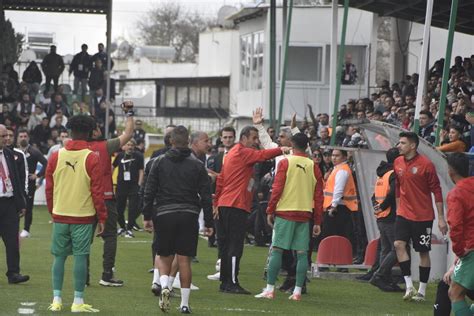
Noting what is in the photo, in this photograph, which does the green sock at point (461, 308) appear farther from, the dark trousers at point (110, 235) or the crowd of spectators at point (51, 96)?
the crowd of spectators at point (51, 96)

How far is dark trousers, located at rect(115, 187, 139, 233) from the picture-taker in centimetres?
2258

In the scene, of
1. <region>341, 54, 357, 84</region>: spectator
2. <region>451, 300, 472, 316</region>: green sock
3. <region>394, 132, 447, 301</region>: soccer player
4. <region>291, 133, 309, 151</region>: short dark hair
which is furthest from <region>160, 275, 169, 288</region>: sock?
<region>341, 54, 357, 84</region>: spectator

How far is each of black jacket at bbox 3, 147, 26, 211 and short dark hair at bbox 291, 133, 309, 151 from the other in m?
3.48

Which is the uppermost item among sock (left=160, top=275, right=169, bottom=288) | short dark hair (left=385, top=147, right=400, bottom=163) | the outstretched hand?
the outstretched hand

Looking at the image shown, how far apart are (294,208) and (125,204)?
987cm

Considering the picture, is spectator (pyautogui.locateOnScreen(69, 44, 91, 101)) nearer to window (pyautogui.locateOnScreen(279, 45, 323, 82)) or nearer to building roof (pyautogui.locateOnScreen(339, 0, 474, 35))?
building roof (pyautogui.locateOnScreen(339, 0, 474, 35))

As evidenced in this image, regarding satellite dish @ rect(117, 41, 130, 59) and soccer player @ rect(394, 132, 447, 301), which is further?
satellite dish @ rect(117, 41, 130, 59)

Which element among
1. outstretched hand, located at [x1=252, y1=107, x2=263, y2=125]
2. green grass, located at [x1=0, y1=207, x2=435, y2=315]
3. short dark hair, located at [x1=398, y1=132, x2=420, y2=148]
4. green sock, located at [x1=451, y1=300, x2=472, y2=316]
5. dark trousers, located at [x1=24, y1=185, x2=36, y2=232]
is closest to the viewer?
green sock, located at [x1=451, y1=300, x2=472, y2=316]

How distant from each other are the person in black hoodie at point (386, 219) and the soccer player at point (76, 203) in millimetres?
4478

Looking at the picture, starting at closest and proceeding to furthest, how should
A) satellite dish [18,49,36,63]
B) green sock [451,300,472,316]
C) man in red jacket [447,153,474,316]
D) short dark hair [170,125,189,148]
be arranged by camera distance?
man in red jacket [447,153,474,316] → green sock [451,300,472,316] → short dark hair [170,125,189,148] → satellite dish [18,49,36,63]

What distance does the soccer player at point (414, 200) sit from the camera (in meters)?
13.6

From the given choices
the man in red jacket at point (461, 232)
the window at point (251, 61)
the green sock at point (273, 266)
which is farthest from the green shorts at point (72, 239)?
the window at point (251, 61)

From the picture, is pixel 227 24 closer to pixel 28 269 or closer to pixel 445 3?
pixel 445 3

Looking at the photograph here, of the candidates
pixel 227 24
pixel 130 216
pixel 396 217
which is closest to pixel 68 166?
pixel 396 217
